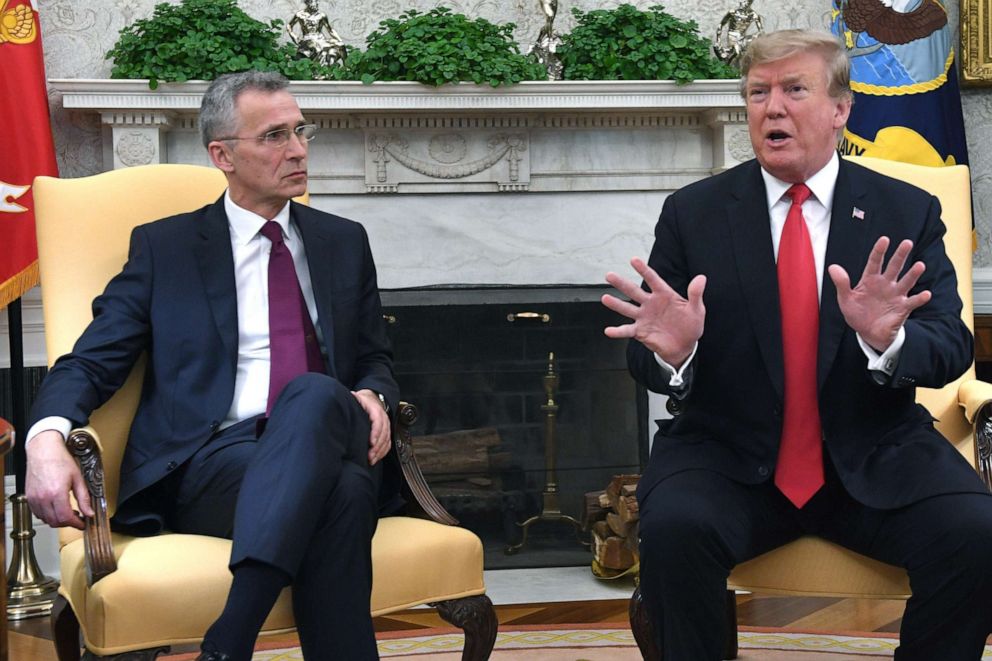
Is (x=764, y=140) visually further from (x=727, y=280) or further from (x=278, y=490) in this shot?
(x=278, y=490)

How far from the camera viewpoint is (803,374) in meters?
2.05

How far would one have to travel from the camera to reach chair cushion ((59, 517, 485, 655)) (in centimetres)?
→ 181

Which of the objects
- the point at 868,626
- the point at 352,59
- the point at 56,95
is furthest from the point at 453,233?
the point at 868,626

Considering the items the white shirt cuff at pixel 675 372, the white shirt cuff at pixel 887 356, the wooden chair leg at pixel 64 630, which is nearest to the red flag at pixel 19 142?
the wooden chair leg at pixel 64 630

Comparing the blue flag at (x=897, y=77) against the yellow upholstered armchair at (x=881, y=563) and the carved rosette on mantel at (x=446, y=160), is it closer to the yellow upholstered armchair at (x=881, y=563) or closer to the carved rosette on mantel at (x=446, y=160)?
the carved rosette on mantel at (x=446, y=160)

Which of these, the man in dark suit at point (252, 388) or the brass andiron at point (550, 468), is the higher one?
the man in dark suit at point (252, 388)

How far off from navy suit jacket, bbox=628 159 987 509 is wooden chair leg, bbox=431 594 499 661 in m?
0.36

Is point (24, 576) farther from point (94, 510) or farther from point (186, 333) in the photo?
point (94, 510)

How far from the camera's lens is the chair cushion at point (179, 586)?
5.95ft

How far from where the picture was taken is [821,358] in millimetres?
2016

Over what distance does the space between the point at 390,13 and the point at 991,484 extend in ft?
8.56

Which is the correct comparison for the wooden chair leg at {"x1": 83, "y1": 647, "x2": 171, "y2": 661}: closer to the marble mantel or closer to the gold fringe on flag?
the gold fringe on flag

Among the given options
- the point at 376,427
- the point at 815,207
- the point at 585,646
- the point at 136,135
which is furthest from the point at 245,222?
the point at 136,135

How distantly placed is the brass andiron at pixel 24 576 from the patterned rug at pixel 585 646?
0.65 meters
